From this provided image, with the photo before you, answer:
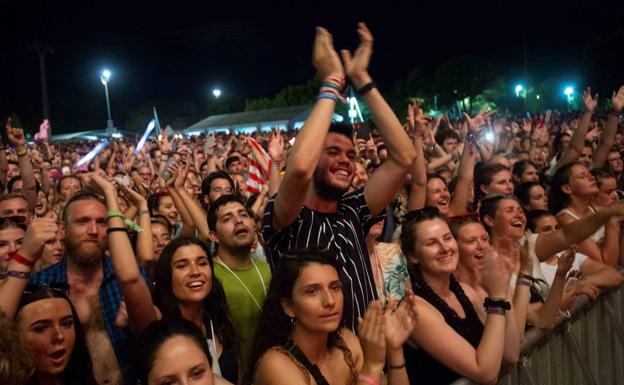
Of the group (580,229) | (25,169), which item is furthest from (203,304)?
(25,169)

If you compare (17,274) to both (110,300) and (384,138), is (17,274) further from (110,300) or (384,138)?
(384,138)

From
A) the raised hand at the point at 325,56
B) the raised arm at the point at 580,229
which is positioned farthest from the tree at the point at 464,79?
the raised hand at the point at 325,56

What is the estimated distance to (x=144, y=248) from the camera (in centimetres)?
407

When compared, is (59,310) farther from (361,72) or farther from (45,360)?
(361,72)

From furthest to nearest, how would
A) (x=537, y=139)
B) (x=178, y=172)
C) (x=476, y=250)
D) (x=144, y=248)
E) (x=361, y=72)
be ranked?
1. (x=537, y=139)
2. (x=178, y=172)
3. (x=144, y=248)
4. (x=476, y=250)
5. (x=361, y=72)

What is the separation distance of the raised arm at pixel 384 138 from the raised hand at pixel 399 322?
60 centimetres

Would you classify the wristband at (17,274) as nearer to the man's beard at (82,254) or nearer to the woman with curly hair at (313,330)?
the man's beard at (82,254)

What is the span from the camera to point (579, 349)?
378 cm

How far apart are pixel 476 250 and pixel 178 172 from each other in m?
2.91

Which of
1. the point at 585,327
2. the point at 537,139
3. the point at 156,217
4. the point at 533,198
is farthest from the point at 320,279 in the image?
the point at 537,139

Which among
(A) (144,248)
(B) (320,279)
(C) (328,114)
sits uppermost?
(C) (328,114)

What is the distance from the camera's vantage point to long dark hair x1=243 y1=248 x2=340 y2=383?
276cm

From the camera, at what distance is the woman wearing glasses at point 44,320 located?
2.60m

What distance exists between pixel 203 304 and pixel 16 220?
1.89 m
